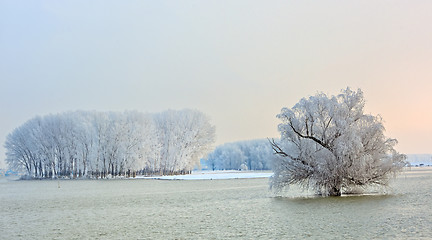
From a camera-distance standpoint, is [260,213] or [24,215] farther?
[24,215]

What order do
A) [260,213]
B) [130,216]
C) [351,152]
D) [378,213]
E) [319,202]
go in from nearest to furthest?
[378,213] → [260,213] → [130,216] → [319,202] → [351,152]

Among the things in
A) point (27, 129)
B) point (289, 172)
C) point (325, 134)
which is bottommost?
point (289, 172)

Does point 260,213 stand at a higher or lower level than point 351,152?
lower

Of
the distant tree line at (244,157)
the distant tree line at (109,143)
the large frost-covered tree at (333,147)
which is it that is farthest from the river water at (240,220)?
the distant tree line at (244,157)

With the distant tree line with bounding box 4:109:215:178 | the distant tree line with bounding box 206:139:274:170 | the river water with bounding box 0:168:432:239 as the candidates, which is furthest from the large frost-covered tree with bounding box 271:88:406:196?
the distant tree line with bounding box 206:139:274:170

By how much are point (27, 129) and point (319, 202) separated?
94.6 m

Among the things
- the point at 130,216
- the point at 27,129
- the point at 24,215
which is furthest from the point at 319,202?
the point at 27,129

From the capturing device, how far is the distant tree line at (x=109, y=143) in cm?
10062

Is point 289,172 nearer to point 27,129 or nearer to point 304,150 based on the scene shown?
point 304,150

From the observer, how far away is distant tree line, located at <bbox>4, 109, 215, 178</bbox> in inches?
3962

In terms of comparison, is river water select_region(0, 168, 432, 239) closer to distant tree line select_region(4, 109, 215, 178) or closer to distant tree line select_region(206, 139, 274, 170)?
distant tree line select_region(4, 109, 215, 178)

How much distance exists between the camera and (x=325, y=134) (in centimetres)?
3622

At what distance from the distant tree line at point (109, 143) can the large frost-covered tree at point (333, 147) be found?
6679 cm

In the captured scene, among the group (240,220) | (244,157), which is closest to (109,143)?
(240,220)
